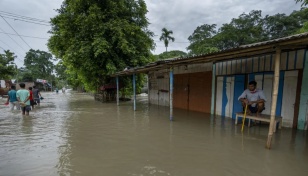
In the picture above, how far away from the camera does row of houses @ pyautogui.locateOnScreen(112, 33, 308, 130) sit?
5634 mm

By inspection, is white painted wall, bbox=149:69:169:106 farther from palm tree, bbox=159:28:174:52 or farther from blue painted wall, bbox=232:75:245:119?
palm tree, bbox=159:28:174:52

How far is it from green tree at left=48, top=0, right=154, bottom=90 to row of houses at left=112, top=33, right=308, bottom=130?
3777 millimetres

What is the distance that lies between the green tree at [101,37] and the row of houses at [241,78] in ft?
12.4

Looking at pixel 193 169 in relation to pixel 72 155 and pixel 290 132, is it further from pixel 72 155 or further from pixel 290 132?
pixel 290 132

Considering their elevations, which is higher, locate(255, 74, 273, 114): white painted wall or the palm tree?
the palm tree

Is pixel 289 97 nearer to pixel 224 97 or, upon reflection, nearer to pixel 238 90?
pixel 238 90

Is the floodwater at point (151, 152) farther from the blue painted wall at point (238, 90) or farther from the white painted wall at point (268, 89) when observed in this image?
the blue painted wall at point (238, 90)

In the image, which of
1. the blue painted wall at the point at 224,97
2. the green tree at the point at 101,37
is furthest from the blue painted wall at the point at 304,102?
the green tree at the point at 101,37

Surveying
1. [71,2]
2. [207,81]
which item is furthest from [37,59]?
[207,81]

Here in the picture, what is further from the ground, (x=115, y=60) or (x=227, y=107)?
(x=115, y=60)

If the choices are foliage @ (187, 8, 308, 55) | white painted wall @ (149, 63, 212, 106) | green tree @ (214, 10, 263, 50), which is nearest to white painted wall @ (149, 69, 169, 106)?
white painted wall @ (149, 63, 212, 106)

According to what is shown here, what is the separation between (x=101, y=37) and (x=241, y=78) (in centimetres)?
1029

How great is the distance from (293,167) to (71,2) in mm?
16287

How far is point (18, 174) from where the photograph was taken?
3377 millimetres
